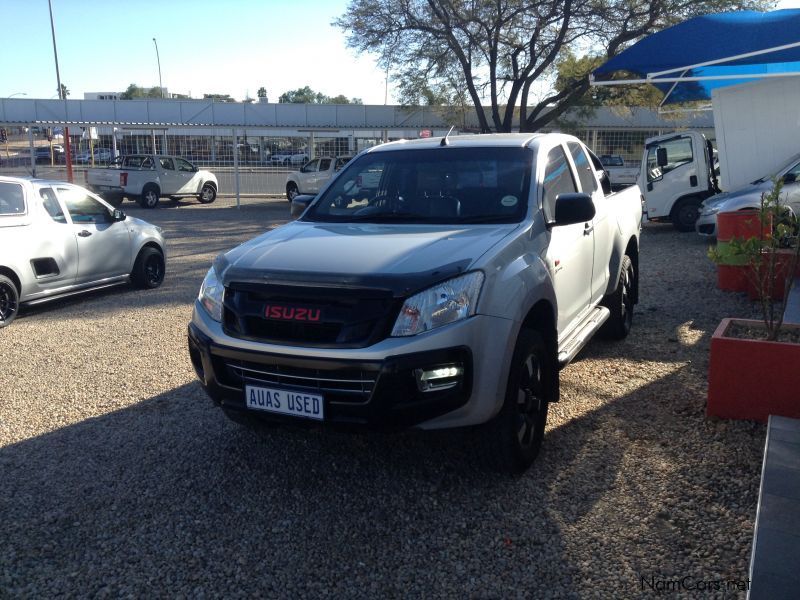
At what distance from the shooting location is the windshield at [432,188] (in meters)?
4.68

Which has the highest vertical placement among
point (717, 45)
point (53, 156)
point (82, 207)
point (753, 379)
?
point (717, 45)

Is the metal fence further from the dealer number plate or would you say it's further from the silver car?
the dealer number plate

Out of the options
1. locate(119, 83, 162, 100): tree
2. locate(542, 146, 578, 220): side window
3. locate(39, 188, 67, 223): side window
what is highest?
locate(119, 83, 162, 100): tree

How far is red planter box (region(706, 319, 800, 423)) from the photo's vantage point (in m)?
4.53

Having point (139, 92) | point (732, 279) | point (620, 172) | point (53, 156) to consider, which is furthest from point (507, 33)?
point (139, 92)

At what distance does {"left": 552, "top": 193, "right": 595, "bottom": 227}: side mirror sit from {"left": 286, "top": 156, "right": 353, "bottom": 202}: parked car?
22.1 meters

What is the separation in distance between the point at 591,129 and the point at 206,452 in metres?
29.0

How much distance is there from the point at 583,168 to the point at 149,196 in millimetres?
21993

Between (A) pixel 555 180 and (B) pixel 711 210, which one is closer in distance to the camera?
(A) pixel 555 180

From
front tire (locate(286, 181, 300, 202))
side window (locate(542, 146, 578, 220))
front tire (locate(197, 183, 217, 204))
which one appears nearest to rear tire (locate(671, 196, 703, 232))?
side window (locate(542, 146, 578, 220))

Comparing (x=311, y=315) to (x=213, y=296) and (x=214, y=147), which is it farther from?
(x=214, y=147)

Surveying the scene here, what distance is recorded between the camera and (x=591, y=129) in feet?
101

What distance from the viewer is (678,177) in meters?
16.2

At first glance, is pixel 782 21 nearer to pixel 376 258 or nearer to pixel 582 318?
pixel 582 318
